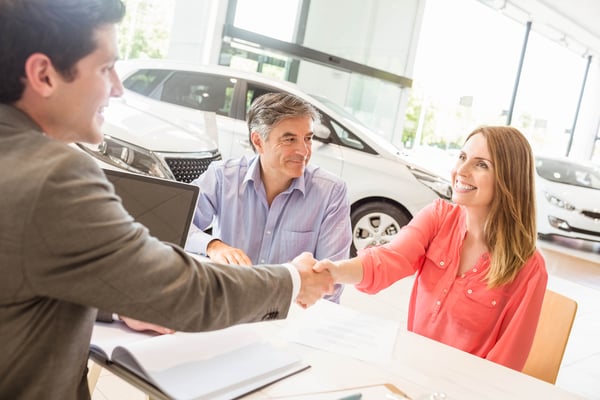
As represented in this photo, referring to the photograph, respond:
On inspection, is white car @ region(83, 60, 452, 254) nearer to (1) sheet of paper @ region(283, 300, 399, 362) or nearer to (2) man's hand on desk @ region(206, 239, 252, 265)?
(2) man's hand on desk @ region(206, 239, 252, 265)

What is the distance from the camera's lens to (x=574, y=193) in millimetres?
7691

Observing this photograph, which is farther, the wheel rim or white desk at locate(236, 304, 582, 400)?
the wheel rim

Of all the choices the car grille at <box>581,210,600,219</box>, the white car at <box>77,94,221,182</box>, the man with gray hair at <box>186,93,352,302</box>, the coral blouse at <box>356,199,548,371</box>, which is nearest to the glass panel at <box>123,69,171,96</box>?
the white car at <box>77,94,221,182</box>

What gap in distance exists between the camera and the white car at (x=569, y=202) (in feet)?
24.8

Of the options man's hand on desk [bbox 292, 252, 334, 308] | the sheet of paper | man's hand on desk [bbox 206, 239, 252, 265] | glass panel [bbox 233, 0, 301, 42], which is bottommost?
the sheet of paper

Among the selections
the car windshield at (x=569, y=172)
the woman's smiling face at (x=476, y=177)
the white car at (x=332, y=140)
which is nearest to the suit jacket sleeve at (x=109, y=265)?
the woman's smiling face at (x=476, y=177)

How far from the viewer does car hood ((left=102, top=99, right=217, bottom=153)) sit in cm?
360

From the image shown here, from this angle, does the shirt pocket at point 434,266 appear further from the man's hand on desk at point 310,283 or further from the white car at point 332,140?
the white car at point 332,140

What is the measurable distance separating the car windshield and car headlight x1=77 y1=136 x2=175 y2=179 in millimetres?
6299

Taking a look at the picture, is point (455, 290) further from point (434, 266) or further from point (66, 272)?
point (66, 272)

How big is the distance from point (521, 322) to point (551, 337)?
21cm

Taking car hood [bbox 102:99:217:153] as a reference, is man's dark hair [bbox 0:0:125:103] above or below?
above

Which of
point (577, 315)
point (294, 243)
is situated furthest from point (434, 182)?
point (294, 243)

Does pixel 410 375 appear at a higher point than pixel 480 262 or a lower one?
lower
